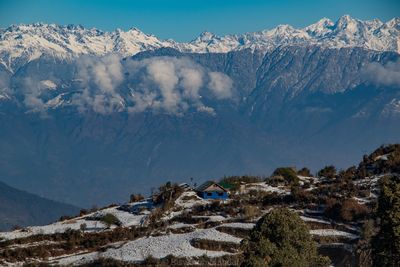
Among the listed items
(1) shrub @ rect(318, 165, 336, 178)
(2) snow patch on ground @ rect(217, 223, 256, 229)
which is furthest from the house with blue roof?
(2) snow patch on ground @ rect(217, 223, 256, 229)

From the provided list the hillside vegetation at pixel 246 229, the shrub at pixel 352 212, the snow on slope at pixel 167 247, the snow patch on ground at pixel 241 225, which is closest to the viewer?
the hillside vegetation at pixel 246 229

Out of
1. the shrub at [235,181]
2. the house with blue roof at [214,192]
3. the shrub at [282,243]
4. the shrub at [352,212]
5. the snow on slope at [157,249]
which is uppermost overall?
the shrub at [235,181]

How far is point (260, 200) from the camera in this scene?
244 feet

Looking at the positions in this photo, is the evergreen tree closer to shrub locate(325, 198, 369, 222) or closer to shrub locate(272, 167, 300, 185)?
shrub locate(325, 198, 369, 222)

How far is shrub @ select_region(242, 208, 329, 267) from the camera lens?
40469 mm

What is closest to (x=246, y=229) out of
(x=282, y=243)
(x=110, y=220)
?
(x=110, y=220)

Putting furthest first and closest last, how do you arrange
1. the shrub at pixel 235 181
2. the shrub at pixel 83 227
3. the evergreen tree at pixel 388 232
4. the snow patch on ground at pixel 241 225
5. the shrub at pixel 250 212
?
the shrub at pixel 235 181 → the shrub at pixel 83 227 → the shrub at pixel 250 212 → the snow patch on ground at pixel 241 225 → the evergreen tree at pixel 388 232

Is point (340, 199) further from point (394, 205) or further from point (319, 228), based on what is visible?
point (394, 205)

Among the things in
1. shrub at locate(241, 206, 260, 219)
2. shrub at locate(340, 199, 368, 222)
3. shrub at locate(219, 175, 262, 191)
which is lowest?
shrub at locate(340, 199, 368, 222)

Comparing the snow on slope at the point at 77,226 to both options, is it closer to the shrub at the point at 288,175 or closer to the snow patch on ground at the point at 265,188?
the snow patch on ground at the point at 265,188

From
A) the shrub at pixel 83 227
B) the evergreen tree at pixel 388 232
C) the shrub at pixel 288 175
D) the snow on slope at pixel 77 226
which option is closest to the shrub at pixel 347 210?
the snow on slope at pixel 77 226

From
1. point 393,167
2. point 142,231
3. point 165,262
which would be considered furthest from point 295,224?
point 393,167

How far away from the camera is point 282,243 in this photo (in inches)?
1646

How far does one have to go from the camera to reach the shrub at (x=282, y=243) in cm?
4047
